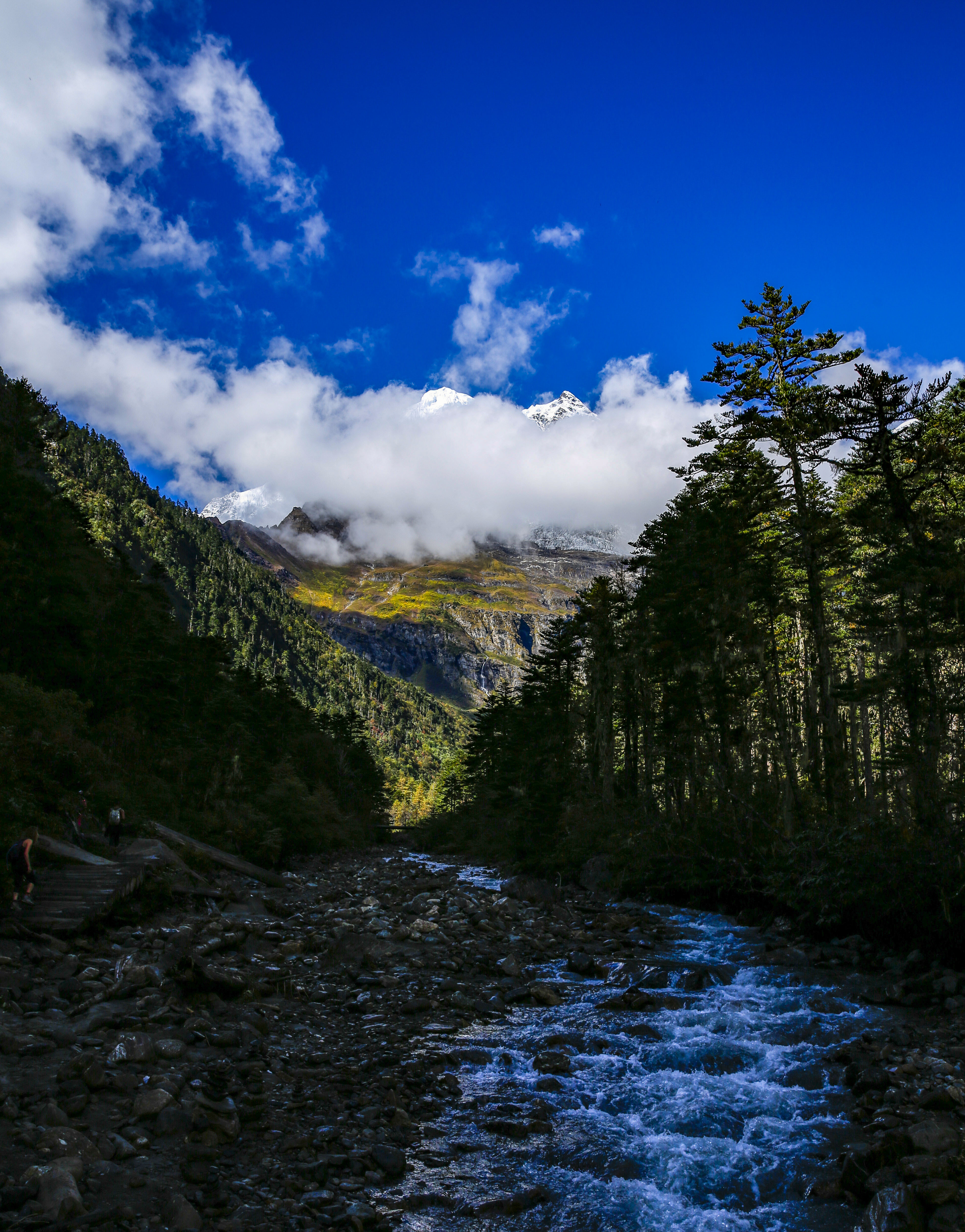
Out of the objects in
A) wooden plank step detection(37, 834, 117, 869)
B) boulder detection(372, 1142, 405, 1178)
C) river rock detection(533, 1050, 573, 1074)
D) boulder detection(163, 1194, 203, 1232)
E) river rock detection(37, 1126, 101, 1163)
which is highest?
wooden plank step detection(37, 834, 117, 869)

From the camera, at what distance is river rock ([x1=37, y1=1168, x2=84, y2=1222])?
5.01 meters

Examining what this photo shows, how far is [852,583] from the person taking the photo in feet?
98.4

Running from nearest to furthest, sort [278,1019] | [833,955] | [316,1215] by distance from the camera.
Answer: [316,1215] → [278,1019] → [833,955]

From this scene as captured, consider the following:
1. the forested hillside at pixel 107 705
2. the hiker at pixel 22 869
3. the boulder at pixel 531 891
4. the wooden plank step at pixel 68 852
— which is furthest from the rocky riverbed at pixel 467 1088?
the boulder at pixel 531 891

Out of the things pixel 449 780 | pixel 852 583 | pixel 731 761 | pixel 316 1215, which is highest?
pixel 852 583

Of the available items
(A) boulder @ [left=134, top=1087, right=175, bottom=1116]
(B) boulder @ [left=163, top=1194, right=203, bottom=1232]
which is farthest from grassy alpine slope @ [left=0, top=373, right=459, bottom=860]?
(B) boulder @ [left=163, top=1194, right=203, bottom=1232]

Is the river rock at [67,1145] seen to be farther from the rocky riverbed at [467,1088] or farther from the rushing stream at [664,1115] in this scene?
the rushing stream at [664,1115]

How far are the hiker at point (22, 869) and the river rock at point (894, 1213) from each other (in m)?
13.5

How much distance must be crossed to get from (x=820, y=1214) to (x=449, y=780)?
91118 millimetres

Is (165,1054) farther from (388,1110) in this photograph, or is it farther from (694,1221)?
(694,1221)

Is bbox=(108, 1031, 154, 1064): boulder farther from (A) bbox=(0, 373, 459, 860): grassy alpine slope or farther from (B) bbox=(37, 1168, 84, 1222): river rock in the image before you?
(A) bbox=(0, 373, 459, 860): grassy alpine slope

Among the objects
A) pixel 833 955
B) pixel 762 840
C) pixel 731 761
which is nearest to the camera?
pixel 833 955

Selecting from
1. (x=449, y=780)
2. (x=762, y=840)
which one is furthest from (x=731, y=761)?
(x=449, y=780)

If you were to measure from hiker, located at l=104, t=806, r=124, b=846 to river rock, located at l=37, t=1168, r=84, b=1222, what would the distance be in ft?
49.4
